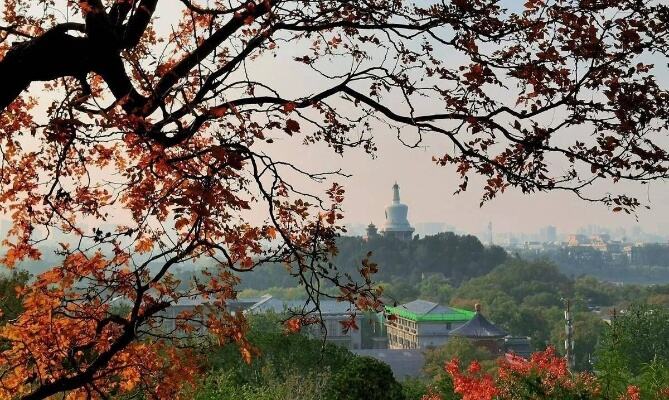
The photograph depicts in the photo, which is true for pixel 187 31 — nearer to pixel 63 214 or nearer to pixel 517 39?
pixel 63 214

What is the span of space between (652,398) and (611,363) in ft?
3.95

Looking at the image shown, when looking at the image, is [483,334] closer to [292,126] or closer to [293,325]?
[293,325]

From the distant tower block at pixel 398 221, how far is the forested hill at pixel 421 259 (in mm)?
10563

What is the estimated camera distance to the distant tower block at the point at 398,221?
96.0 meters

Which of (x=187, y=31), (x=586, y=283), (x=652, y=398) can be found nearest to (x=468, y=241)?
(x=586, y=283)

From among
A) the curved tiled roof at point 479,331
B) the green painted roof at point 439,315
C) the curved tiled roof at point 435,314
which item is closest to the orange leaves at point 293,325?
the curved tiled roof at point 479,331

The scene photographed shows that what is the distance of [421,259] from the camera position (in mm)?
83500

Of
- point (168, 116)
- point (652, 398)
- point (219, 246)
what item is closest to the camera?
point (168, 116)

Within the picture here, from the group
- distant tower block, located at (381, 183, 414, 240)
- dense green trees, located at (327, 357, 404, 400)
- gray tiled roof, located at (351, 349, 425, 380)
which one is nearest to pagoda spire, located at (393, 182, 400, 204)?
distant tower block, located at (381, 183, 414, 240)

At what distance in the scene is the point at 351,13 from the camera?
367 centimetres

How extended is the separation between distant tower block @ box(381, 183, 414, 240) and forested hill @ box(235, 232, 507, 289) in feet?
34.7

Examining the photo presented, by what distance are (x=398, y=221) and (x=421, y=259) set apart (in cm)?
1450

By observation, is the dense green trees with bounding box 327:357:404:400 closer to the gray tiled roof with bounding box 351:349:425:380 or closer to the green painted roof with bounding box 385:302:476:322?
the gray tiled roof with bounding box 351:349:425:380

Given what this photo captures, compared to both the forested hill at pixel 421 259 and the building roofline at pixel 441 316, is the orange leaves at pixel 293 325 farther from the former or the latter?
the forested hill at pixel 421 259
